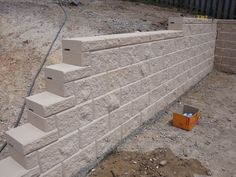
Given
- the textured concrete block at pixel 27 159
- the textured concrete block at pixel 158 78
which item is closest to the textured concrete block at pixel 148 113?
the textured concrete block at pixel 158 78

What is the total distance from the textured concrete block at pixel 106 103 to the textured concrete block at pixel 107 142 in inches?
12.2

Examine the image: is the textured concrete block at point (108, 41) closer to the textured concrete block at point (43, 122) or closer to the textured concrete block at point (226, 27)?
the textured concrete block at point (43, 122)

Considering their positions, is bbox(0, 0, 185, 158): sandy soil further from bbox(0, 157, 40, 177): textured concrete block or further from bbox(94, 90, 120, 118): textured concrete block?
bbox(94, 90, 120, 118): textured concrete block

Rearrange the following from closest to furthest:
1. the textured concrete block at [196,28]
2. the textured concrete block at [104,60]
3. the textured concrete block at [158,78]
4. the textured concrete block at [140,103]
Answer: the textured concrete block at [104,60], the textured concrete block at [140,103], the textured concrete block at [158,78], the textured concrete block at [196,28]

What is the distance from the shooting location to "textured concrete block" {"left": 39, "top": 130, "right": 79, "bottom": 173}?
2.23 meters

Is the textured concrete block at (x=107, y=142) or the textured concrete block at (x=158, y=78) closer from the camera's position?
the textured concrete block at (x=107, y=142)

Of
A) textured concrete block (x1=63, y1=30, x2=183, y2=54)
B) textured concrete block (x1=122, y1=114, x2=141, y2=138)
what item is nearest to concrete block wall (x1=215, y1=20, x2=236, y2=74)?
textured concrete block (x1=63, y1=30, x2=183, y2=54)

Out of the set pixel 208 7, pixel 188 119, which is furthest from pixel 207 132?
pixel 208 7

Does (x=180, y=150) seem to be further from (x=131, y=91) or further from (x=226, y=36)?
(x=226, y=36)

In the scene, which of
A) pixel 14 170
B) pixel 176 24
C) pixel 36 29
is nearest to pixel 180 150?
pixel 14 170

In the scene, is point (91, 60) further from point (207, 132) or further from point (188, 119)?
point (207, 132)

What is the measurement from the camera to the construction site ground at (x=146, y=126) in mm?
3025

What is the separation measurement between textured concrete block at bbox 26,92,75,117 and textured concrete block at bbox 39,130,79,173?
308 millimetres

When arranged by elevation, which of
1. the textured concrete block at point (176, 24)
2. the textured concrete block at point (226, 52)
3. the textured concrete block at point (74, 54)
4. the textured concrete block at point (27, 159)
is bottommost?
the textured concrete block at point (27, 159)
